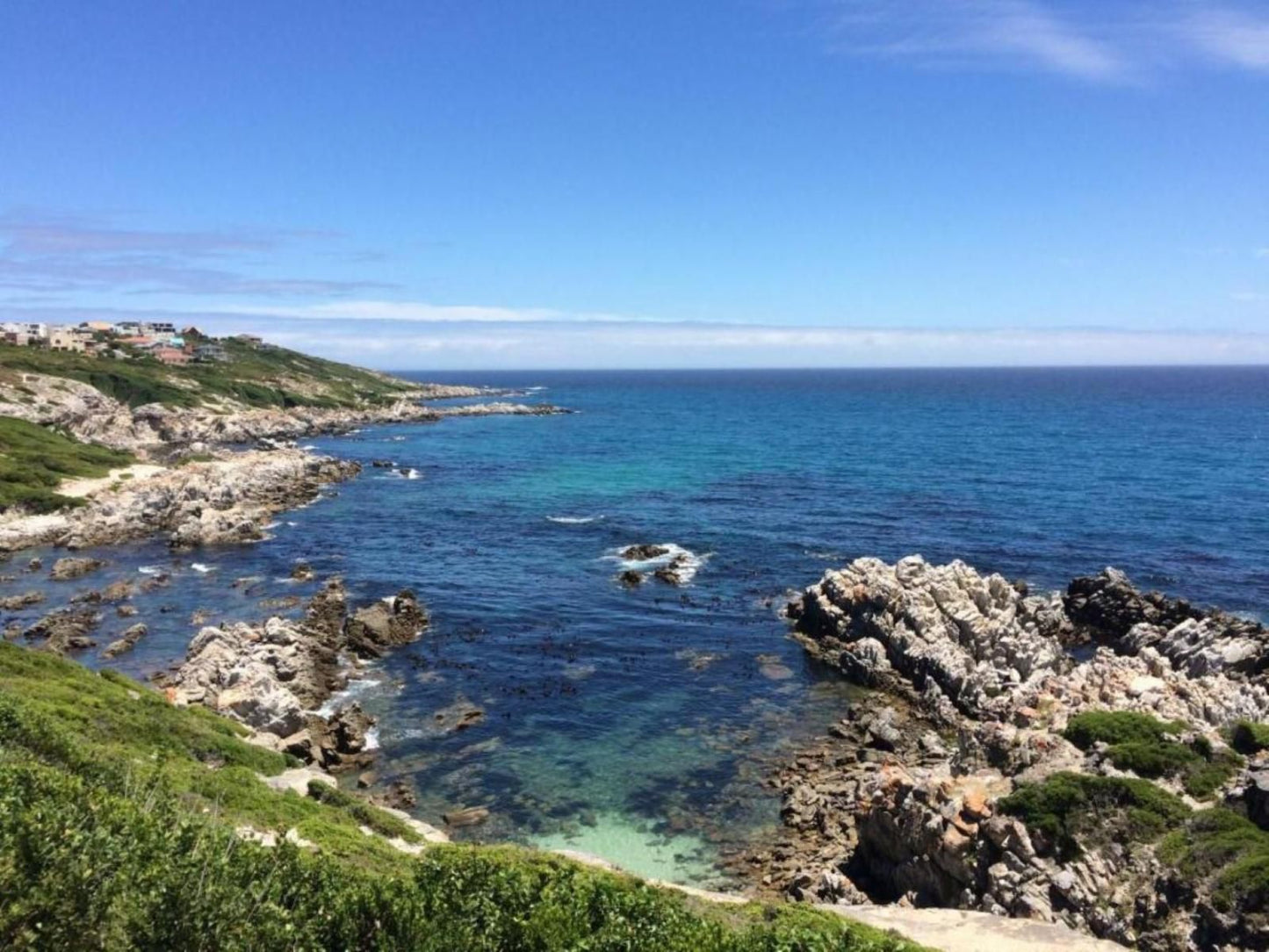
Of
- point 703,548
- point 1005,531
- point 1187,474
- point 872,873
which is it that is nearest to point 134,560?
point 703,548

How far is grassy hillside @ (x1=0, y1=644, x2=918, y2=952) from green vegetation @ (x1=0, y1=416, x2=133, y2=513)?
6916cm

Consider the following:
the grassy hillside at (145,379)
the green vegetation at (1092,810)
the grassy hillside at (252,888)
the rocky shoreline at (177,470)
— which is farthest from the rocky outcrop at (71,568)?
the grassy hillside at (145,379)

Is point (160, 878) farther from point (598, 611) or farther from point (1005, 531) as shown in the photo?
Answer: point (1005, 531)

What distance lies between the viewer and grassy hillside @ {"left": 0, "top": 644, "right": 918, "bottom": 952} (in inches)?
569

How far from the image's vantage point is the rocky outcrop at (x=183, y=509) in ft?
259

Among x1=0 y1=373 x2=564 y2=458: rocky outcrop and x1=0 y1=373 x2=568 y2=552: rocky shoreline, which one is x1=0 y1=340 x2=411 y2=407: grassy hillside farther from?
Answer: x1=0 y1=373 x2=568 y2=552: rocky shoreline

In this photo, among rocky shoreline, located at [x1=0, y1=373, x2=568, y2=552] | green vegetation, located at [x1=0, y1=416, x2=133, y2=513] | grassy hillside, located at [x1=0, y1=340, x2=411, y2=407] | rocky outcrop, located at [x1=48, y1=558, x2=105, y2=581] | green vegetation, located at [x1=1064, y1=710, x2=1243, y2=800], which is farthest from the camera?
A: grassy hillside, located at [x1=0, y1=340, x2=411, y2=407]

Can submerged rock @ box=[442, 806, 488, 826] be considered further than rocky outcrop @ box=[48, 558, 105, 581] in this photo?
No

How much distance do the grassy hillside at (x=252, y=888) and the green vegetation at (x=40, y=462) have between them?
227 ft

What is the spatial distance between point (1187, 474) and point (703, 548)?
7539 centimetres

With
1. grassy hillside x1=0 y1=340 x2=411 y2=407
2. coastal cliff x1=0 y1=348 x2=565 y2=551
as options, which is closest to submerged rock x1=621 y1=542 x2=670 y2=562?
coastal cliff x1=0 y1=348 x2=565 y2=551

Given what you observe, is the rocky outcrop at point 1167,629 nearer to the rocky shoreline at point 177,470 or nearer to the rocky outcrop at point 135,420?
the rocky shoreline at point 177,470

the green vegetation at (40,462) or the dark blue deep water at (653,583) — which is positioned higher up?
the green vegetation at (40,462)

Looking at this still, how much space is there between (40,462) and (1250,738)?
112m
